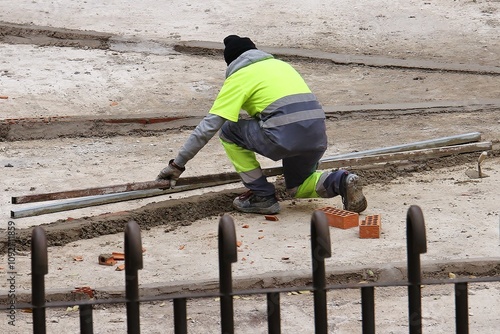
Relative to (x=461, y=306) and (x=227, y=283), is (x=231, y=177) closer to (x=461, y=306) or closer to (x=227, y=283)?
(x=461, y=306)

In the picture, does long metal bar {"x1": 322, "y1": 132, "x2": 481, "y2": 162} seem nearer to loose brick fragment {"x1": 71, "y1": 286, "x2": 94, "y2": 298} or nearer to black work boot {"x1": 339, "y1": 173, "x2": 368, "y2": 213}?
black work boot {"x1": 339, "y1": 173, "x2": 368, "y2": 213}

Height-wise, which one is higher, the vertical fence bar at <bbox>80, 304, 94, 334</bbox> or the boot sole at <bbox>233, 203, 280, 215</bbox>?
Answer: the boot sole at <bbox>233, 203, 280, 215</bbox>

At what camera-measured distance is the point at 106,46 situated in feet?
38.1

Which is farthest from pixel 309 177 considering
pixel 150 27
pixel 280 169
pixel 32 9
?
pixel 32 9

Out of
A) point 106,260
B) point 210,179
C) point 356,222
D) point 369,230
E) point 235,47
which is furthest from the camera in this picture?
point 210,179

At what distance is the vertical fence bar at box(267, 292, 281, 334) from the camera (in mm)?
3695

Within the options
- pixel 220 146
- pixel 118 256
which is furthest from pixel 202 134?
pixel 220 146

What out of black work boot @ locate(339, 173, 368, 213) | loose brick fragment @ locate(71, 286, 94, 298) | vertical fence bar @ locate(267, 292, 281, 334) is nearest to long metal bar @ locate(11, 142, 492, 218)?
black work boot @ locate(339, 173, 368, 213)

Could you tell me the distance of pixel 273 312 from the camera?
376 cm

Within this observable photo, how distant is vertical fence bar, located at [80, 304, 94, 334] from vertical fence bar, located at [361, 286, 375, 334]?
94 centimetres

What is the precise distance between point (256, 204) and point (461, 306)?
381 centimetres

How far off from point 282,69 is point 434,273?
1903 millimetres

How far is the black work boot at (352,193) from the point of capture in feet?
24.0

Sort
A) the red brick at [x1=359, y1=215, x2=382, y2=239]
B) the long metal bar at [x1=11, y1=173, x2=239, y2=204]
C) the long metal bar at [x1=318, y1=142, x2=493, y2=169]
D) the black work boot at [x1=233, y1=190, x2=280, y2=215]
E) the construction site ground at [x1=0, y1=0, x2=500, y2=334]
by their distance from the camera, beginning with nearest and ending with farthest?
the construction site ground at [x1=0, y1=0, x2=500, y2=334] < the long metal bar at [x1=11, y1=173, x2=239, y2=204] < the red brick at [x1=359, y1=215, x2=382, y2=239] < the black work boot at [x1=233, y1=190, x2=280, y2=215] < the long metal bar at [x1=318, y1=142, x2=493, y2=169]
